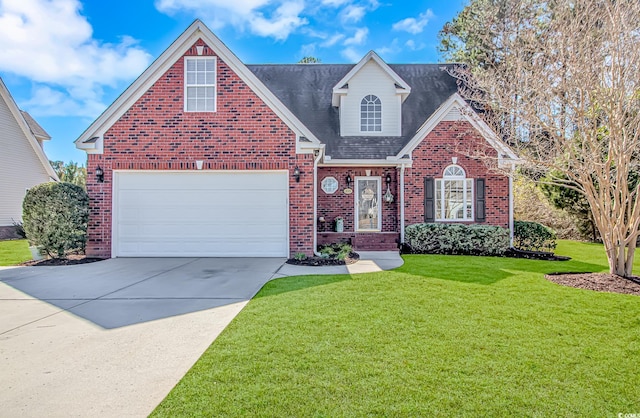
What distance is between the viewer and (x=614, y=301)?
594 centimetres

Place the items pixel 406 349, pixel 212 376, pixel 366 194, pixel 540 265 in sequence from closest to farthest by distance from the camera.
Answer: pixel 212 376, pixel 406 349, pixel 540 265, pixel 366 194

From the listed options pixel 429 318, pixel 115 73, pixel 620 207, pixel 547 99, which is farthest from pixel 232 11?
pixel 620 207

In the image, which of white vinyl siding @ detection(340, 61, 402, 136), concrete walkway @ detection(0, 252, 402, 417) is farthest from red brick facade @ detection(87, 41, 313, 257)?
white vinyl siding @ detection(340, 61, 402, 136)

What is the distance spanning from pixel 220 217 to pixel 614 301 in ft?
29.5

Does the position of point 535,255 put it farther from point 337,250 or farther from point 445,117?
point 337,250

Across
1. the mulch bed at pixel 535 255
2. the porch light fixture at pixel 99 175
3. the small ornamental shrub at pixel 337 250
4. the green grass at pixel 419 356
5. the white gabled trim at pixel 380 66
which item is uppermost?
the white gabled trim at pixel 380 66

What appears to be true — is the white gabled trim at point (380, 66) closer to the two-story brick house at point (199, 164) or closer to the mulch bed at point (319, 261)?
the two-story brick house at point (199, 164)

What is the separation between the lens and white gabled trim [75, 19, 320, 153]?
1004 cm

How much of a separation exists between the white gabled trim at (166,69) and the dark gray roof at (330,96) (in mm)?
3449

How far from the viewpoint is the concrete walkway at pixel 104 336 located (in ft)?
9.52

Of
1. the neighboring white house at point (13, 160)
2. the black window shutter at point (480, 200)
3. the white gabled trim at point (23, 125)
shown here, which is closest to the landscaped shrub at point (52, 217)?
the neighboring white house at point (13, 160)

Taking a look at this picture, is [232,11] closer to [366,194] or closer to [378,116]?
[378,116]

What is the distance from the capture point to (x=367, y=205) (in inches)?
527

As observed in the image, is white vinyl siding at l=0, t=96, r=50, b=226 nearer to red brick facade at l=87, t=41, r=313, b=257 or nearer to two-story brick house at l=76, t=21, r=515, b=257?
two-story brick house at l=76, t=21, r=515, b=257
